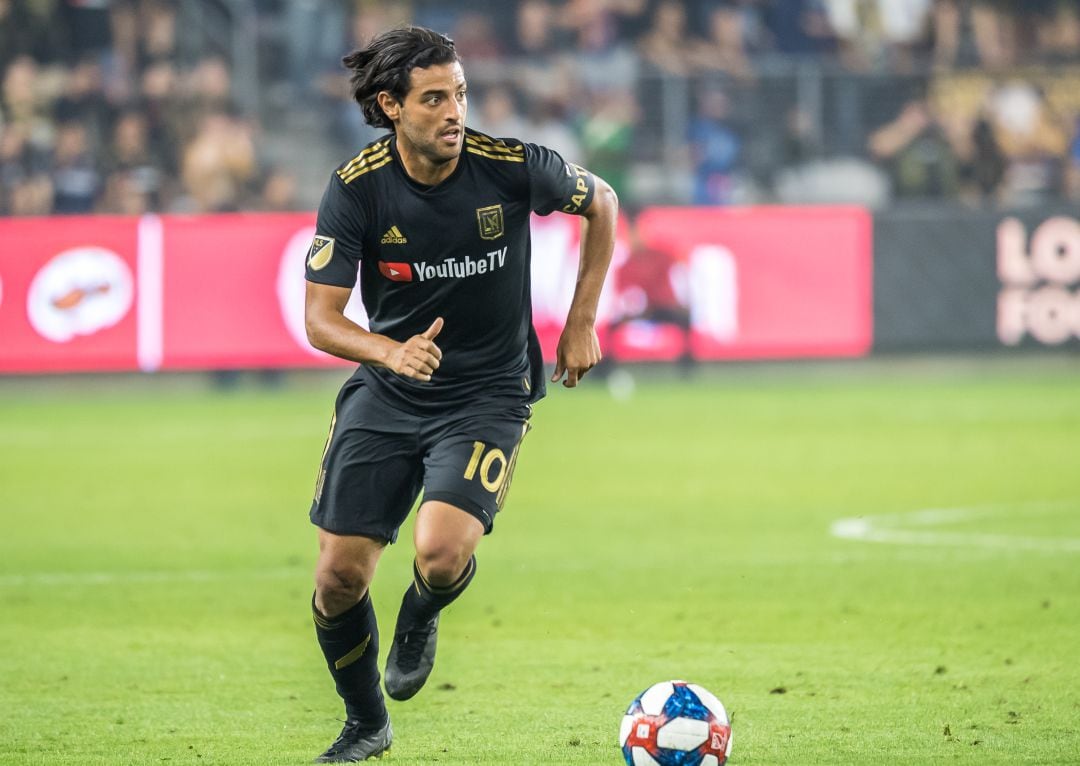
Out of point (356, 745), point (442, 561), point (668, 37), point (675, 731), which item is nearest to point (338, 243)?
point (442, 561)

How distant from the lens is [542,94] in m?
21.3

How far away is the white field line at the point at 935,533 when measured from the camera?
10.5 metres

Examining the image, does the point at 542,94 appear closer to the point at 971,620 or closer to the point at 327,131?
the point at 327,131

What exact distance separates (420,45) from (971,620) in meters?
3.80

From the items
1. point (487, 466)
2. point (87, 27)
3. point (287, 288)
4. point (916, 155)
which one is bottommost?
point (287, 288)

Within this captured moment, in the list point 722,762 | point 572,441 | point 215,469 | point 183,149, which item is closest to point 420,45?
point 722,762

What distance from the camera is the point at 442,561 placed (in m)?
5.99

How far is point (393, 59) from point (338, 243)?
0.60 metres

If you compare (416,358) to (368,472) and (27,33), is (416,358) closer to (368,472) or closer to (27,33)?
(368,472)

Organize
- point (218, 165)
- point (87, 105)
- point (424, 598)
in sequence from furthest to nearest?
point (87, 105) < point (218, 165) < point (424, 598)

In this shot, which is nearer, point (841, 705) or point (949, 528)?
point (841, 705)

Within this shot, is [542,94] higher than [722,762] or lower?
higher

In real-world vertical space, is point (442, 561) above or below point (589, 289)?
below

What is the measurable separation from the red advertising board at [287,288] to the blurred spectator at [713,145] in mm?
1819
